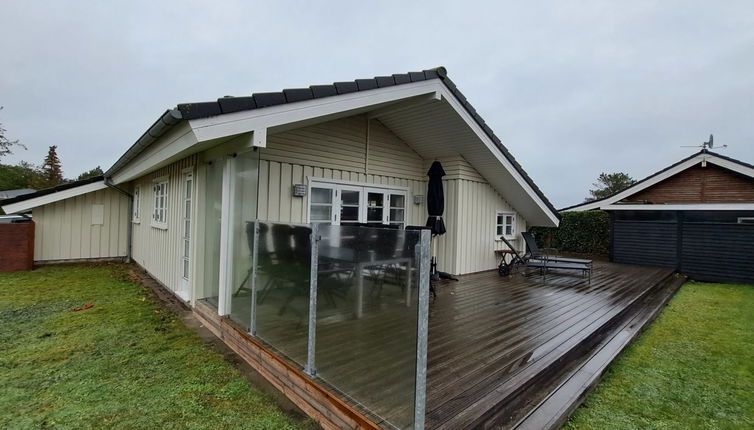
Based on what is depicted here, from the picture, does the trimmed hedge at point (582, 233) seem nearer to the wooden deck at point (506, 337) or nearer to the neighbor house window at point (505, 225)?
the neighbor house window at point (505, 225)

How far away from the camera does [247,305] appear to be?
3.68 metres

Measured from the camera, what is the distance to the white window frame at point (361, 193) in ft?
19.8

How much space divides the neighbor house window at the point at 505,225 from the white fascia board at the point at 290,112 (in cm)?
484

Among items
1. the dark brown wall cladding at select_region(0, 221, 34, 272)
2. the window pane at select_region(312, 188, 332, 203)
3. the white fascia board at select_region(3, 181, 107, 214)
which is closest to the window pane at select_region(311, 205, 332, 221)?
the window pane at select_region(312, 188, 332, 203)

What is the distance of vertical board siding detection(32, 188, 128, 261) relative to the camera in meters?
9.17

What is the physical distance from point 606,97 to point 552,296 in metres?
18.3

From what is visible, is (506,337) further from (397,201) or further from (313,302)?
(397,201)

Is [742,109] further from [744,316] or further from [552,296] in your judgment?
[552,296]

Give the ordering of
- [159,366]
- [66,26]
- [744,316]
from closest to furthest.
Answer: [159,366] < [744,316] < [66,26]

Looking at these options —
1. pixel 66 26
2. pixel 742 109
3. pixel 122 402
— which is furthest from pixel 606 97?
pixel 66 26

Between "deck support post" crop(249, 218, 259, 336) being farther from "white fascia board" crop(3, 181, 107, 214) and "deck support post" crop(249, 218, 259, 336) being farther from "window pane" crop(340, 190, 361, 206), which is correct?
"white fascia board" crop(3, 181, 107, 214)

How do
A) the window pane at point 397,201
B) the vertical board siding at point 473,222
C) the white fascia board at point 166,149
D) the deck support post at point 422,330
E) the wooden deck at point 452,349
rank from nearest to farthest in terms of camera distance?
the deck support post at point 422,330
the wooden deck at point 452,349
the white fascia board at point 166,149
the window pane at point 397,201
the vertical board siding at point 473,222

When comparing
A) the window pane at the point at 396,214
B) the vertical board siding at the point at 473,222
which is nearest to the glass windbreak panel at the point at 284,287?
the window pane at the point at 396,214

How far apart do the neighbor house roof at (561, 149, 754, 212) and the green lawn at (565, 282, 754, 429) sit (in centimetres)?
501
